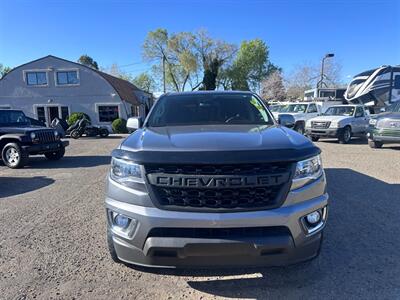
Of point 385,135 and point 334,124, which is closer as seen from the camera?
point 385,135

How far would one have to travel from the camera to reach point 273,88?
5906cm

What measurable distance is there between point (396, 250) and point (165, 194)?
286 centimetres

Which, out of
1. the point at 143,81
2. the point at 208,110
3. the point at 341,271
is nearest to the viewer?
the point at 341,271

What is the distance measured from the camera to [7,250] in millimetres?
3787

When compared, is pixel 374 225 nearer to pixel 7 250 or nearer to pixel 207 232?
pixel 207 232

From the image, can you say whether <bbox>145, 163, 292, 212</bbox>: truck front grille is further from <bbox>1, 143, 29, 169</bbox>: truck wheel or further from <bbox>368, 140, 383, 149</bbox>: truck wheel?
<bbox>368, 140, 383, 149</bbox>: truck wheel

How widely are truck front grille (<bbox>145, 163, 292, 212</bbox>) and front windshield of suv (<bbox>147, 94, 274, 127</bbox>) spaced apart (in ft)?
4.81

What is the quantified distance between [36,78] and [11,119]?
62.6ft

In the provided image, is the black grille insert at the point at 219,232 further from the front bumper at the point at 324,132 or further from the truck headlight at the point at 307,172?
the front bumper at the point at 324,132

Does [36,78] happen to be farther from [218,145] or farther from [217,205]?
[217,205]

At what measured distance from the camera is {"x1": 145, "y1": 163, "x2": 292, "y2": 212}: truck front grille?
240 cm

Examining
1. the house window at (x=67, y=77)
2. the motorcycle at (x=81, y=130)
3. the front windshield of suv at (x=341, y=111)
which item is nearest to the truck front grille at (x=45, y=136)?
the motorcycle at (x=81, y=130)

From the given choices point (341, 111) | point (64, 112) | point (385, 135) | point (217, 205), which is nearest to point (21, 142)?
point (217, 205)

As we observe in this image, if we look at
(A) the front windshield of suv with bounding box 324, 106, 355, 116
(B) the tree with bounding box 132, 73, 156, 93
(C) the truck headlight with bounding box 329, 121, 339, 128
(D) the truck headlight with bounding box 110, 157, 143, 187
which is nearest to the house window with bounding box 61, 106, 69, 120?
(A) the front windshield of suv with bounding box 324, 106, 355, 116
